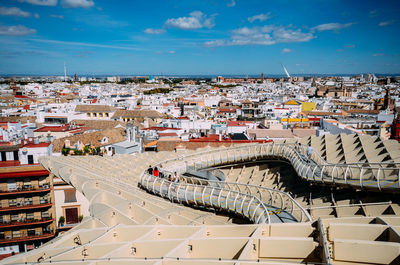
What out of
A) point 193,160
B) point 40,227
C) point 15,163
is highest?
point 193,160

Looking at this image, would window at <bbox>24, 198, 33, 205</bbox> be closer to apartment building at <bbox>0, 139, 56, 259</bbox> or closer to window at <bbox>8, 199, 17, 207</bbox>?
apartment building at <bbox>0, 139, 56, 259</bbox>

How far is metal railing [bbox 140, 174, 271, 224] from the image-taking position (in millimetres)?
8344

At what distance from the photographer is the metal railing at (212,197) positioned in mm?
8344

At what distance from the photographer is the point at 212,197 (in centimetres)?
974

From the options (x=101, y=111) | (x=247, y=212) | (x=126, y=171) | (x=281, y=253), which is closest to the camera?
(x=281, y=253)

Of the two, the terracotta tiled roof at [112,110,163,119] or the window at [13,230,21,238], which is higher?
the terracotta tiled roof at [112,110,163,119]

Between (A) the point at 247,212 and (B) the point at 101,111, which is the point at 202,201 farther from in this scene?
(B) the point at 101,111

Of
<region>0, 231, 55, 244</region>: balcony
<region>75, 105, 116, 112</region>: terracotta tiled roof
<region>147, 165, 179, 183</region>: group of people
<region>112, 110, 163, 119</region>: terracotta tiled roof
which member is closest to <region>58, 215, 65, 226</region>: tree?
<region>0, 231, 55, 244</region>: balcony

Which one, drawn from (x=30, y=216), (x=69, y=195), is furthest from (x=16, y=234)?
(x=69, y=195)

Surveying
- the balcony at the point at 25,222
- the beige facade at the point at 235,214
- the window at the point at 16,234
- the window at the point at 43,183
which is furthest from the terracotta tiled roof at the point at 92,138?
the beige facade at the point at 235,214

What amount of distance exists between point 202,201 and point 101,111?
52456mm

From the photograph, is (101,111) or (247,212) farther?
(101,111)

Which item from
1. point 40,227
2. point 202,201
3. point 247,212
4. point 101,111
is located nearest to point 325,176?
point 247,212

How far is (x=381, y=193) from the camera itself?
30.1 ft
